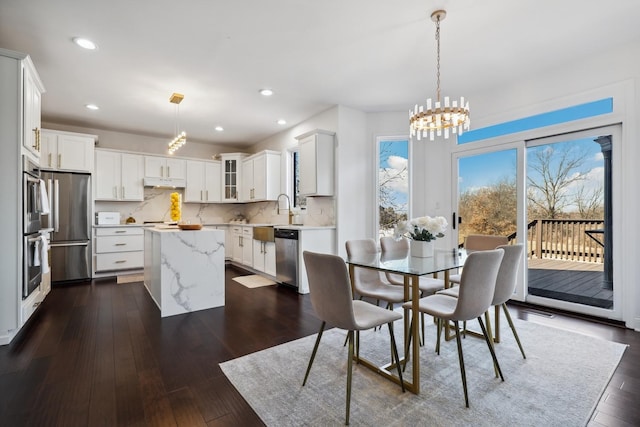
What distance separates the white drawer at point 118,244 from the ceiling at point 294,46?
84.7 inches

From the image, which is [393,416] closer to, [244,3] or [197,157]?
[244,3]

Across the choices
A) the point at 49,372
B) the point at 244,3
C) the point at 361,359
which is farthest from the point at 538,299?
the point at 49,372

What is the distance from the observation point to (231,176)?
6762mm

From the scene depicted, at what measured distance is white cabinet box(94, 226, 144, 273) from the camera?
16.9 feet

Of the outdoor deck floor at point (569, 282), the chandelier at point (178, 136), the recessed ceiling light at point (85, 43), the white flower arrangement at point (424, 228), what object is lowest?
the outdoor deck floor at point (569, 282)

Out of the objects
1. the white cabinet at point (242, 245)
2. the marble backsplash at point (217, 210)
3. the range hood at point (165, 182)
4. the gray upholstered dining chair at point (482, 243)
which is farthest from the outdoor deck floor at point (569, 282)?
the range hood at point (165, 182)

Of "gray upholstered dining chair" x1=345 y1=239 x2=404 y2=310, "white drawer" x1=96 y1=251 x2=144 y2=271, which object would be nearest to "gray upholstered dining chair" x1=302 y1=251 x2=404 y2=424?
"gray upholstered dining chair" x1=345 y1=239 x2=404 y2=310

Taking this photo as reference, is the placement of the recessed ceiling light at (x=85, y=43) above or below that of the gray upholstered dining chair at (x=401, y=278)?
above

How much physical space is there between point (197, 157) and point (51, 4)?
4.55m

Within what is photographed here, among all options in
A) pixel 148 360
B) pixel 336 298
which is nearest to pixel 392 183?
pixel 336 298

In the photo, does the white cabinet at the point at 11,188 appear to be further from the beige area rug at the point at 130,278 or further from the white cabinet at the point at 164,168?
the white cabinet at the point at 164,168

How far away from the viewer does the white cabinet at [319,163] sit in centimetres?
446

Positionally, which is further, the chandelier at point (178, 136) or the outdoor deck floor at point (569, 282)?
the chandelier at point (178, 136)

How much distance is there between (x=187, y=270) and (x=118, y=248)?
2727 millimetres
